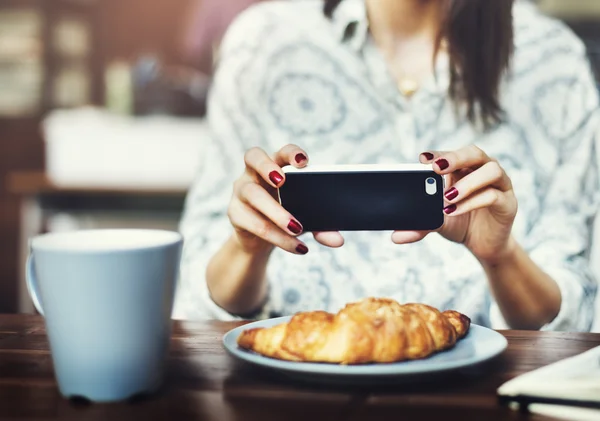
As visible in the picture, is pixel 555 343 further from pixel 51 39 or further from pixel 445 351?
pixel 51 39

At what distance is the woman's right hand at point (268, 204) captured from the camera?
582 mm

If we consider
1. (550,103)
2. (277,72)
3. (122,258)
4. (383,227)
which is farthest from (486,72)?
(122,258)

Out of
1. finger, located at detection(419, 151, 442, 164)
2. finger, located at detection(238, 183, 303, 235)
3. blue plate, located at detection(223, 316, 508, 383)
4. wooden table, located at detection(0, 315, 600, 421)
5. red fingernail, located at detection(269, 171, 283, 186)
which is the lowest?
wooden table, located at detection(0, 315, 600, 421)

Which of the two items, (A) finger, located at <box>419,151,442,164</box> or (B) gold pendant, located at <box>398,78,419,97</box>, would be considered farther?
(B) gold pendant, located at <box>398,78,419,97</box>

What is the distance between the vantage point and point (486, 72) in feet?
3.50

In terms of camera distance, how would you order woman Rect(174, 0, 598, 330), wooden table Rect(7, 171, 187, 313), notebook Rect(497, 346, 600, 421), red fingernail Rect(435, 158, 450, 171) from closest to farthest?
notebook Rect(497, 346, 600, 421) → red fingernail Rect(435, 158, 450, 171) → woman Rect(174, 0, 598, 330) → wooden table Rect(7, 171, 187, 313)

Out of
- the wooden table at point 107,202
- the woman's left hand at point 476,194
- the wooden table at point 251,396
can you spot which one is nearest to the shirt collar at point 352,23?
the woman's left hand at point 476,194

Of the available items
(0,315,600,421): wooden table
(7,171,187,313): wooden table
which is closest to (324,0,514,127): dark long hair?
(0,315,600,421): wooden table

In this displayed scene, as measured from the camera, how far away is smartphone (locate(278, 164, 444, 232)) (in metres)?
0.58

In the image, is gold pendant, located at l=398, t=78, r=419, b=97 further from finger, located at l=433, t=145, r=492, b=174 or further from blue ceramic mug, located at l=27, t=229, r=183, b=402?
blue ceramic mug, located at l=27, t=229, r=183, b=402

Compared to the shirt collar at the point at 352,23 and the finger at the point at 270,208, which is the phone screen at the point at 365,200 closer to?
the finger at the point at 270,208

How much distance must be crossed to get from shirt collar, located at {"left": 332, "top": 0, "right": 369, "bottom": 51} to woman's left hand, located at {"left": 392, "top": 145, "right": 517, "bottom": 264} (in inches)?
16.7

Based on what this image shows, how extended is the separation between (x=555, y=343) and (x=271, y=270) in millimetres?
476

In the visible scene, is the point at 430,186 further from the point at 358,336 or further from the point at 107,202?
the point at 107,202
